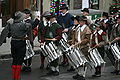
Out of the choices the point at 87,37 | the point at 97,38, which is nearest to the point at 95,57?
the point at 97,38

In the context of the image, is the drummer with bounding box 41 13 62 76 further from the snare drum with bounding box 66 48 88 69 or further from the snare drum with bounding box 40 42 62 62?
the snare drum with bounding box 66 48 88 69

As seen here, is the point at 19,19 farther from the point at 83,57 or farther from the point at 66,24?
the point at 66,24

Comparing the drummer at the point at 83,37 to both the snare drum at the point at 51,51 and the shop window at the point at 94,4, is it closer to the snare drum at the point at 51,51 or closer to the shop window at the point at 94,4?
the snare drum at the point at 51,51

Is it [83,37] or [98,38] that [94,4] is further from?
[83,37]

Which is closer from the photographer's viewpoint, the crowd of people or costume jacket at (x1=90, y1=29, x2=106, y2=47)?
the crowd of people

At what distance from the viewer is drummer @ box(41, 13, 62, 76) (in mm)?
10256

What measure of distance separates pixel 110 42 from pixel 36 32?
243cm

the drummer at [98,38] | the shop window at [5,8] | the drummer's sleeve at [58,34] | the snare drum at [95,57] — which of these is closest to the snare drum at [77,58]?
the snare drum at [95,57]

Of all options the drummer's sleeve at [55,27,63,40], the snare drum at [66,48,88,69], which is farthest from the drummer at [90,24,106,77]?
the drummer's sleeve at [55,27,63,40]

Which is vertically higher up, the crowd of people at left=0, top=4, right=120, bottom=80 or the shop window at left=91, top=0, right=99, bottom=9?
the shop window at left=91, top=0, right=99, bottom=9

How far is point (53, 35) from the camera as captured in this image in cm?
1034

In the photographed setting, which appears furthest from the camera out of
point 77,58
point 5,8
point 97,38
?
point 5,8

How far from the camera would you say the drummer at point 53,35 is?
1026cm

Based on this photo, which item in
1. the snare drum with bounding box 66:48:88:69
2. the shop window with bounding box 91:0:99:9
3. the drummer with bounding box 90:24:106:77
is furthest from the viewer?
the shop window with bounding box 91:0:99:9
